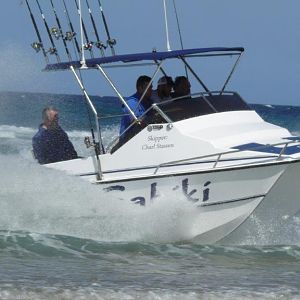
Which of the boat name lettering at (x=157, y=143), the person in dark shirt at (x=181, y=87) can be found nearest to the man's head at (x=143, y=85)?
the person in dark shirt at (x=181, y=87)

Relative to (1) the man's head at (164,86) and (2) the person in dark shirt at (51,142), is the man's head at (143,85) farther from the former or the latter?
(2) the person in dark shirt at (51,142)

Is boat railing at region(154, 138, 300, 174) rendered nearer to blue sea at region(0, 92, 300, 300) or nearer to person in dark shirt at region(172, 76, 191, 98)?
blue sea at region(0, 92, 300, 300)

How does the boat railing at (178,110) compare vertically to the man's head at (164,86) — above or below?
below

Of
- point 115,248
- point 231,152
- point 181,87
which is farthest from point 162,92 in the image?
point 115,248

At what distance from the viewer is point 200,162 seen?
1014 centimetres

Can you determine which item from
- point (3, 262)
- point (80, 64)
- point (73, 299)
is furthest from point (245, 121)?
point (73, 299)

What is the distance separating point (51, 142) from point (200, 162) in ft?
7.08

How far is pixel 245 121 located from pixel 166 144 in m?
1.26

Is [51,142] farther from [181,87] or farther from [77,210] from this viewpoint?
[181,87]

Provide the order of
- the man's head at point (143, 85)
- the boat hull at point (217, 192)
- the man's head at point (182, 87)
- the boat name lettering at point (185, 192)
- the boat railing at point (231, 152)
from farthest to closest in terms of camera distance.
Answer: the man's head at point (182, 87) → the man's head at point (143, 85) → the boat name lettering at point (185, 192) → the boat hull at point (217, 192) → the boat railing at point (231, 152)

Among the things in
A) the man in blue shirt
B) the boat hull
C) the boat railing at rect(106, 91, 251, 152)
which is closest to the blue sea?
the boat hull

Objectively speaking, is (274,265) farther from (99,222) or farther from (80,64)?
(80,64)

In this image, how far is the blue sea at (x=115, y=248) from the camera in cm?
787

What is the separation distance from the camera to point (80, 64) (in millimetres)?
11008
